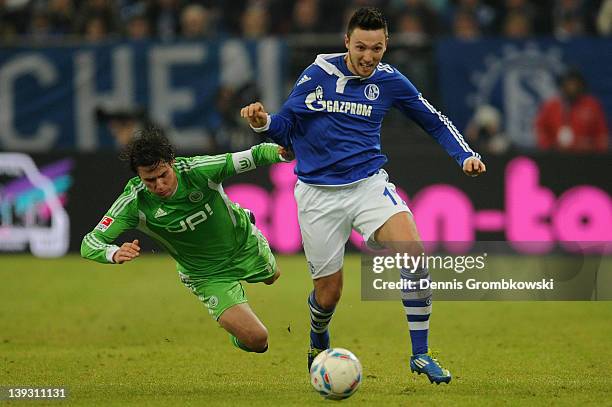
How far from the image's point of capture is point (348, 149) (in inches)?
323

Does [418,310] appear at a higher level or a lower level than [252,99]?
higher

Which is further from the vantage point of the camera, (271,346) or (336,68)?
(271,346)

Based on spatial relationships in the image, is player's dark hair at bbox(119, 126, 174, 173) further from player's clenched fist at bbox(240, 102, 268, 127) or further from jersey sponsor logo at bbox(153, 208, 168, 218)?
player's clenched fist at bbox(240, 102, 268, 127)

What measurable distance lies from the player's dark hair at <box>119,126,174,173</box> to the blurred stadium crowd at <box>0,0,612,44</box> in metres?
9.13

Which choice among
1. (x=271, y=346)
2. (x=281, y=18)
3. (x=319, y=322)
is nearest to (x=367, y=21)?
(x=319, y=322)

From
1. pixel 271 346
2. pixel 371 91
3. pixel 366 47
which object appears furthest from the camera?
pixel 271 346

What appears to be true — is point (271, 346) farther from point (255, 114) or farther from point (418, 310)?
point (255, 114)

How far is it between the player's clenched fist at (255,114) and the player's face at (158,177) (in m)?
0.67

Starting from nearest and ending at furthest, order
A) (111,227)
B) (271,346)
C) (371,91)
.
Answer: (111,227) < (371,91) < (271,346)

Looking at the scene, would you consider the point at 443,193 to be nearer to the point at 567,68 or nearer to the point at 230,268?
the point at 567,68

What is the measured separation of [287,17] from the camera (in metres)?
18.2

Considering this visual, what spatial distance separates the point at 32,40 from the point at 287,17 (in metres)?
3.90

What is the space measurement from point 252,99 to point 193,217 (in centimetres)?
807

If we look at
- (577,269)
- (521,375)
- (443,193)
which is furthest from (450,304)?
(521,375)
